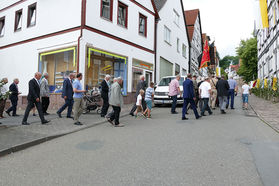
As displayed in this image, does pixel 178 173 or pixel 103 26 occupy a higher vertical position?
pixel 103 26

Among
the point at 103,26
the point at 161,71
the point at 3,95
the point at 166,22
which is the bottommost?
the point at 3,95

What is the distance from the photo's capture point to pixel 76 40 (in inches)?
482

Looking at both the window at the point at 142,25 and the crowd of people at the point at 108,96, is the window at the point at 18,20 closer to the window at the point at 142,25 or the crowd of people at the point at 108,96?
the crowd of people at the point at 108,96

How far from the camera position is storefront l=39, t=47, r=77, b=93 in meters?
13.1

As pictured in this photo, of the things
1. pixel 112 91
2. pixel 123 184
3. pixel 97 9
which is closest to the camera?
pixel 123 184

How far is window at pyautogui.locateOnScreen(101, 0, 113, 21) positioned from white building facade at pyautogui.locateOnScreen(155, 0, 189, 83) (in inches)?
255

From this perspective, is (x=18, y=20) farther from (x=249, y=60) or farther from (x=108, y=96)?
(x=249, y=60)

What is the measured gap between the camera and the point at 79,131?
23.0 ft

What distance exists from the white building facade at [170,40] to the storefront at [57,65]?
8583 mm

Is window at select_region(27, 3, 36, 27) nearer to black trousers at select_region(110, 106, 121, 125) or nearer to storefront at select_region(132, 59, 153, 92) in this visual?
storefront at select_region(132, 59, 153, 92)

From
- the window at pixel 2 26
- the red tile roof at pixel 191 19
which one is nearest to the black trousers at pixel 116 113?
the window at pixel 2 26

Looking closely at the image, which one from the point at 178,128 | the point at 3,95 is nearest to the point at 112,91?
the point at 178,128

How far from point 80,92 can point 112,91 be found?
3.75 ft

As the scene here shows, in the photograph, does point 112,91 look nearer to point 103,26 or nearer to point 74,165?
point 74,165
